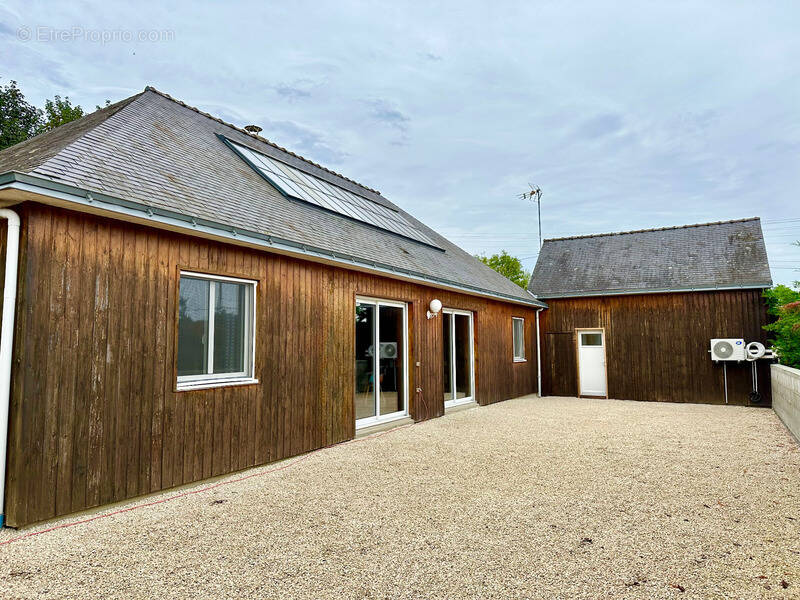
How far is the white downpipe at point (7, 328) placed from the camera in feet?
11.2

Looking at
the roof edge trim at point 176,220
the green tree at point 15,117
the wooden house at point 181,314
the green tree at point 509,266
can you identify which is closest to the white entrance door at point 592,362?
the wooden house at point 181,314

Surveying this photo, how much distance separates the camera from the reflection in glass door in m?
9.70

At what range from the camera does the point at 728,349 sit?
A: 11.3m

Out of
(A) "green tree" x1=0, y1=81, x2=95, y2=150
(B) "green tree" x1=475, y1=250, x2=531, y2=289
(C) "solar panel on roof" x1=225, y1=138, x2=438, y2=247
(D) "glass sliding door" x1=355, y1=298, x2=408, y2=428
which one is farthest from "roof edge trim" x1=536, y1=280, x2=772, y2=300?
(B) "green tree" x1=475, y1=250, x2=531, y2=289

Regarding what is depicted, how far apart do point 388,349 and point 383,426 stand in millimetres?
1221

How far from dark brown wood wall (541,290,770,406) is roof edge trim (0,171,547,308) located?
7768 mm

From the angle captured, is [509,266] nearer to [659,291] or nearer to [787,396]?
[659,291]

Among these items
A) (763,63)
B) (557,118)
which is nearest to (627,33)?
(763,63)

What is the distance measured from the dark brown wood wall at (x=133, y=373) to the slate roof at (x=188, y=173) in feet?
1.11

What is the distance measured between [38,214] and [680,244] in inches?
576

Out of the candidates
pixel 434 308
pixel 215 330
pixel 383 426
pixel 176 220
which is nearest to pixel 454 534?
pixel 215 330

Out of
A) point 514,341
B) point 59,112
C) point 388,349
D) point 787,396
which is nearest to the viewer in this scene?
point 388,349

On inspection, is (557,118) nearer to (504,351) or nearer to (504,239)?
(504,351)

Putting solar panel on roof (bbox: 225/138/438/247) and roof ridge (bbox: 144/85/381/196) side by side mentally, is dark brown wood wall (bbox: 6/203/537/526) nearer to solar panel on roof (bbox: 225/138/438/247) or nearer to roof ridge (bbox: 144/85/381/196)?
solar panel on roof (bbox: 225/138/438/247)
